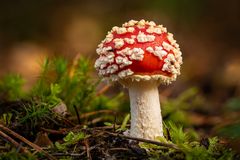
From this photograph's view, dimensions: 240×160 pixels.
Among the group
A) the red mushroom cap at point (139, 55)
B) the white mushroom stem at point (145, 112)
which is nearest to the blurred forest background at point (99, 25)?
the white mushroom stem at point (145, 112)

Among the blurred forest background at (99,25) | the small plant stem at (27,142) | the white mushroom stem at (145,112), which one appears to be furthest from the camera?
the blurred forest background at (99,25)

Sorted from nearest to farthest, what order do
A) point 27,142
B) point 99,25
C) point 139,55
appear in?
1. point 139,55
2. point 27,142
3. point 99,25

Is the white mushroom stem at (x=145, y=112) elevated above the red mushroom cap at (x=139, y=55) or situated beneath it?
situated beneath

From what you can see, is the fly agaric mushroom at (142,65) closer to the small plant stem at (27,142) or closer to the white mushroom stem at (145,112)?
the white mushroom stem at (145,112)

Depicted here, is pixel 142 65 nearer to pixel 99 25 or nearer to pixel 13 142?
pixel 13 142

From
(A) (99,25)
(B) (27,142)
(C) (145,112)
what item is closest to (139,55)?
(C) (145,112)

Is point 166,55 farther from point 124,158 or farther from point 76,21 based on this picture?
point 76,21

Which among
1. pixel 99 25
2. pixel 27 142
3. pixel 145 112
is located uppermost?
pixel 99 25

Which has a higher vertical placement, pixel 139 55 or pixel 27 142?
pixel 139 55
